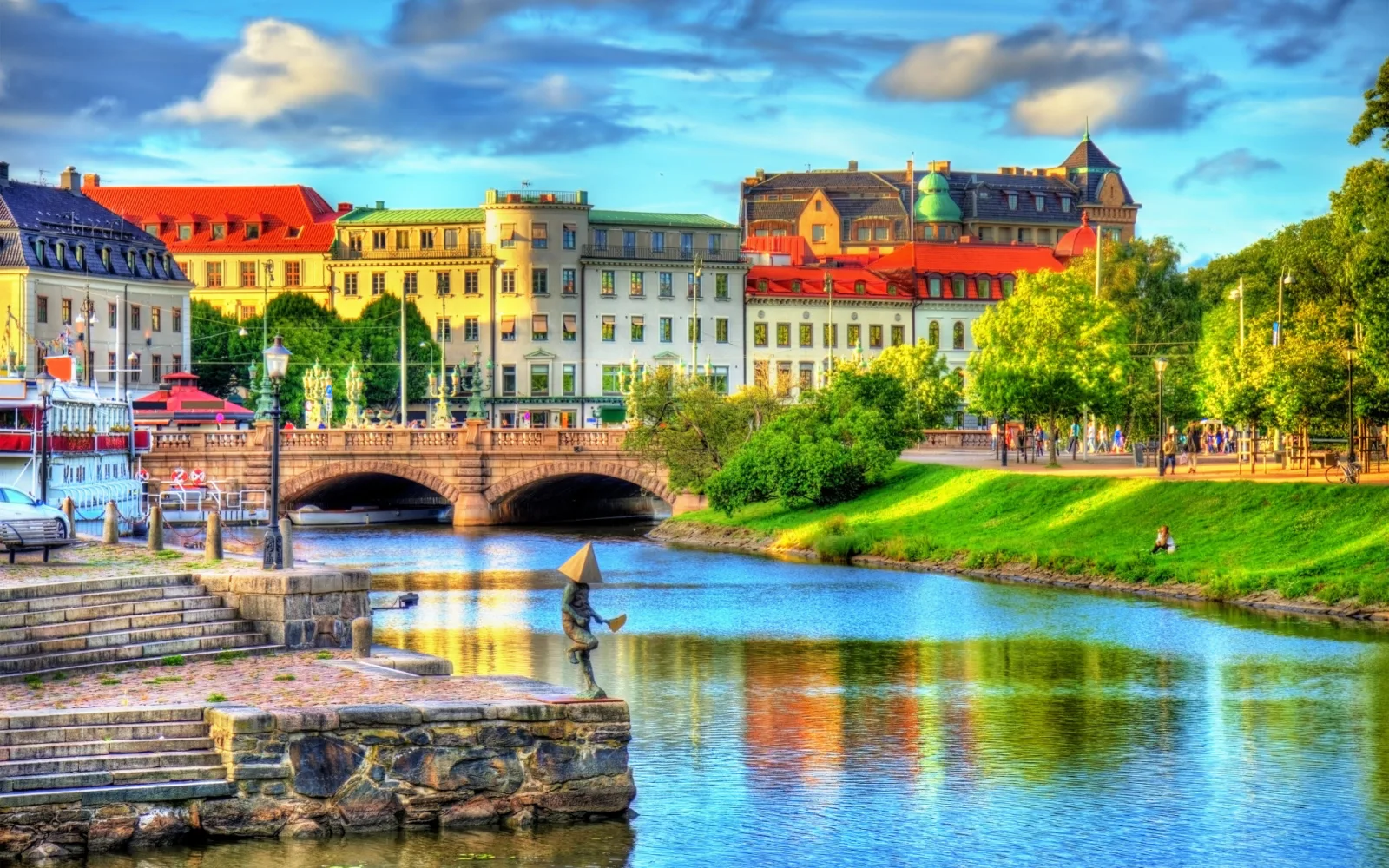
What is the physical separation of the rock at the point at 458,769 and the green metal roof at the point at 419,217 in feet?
424

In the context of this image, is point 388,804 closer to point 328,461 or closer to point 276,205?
Result: point 328,461

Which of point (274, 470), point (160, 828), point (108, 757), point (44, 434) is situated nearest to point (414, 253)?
point (44, 434)

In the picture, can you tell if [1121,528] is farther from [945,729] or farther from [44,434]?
[945,729]

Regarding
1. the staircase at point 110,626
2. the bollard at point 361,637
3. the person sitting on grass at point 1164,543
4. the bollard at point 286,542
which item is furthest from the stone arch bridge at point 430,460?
the bollard at point 361,637

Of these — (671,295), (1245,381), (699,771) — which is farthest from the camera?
(671,295)

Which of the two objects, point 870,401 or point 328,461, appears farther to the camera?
point 328,461

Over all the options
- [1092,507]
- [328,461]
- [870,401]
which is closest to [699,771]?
[1092,507]

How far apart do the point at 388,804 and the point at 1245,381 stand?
58604mm

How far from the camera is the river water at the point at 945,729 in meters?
29.7

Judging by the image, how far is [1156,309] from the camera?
475ft

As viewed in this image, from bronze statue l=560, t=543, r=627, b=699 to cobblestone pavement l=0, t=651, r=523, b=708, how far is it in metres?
1.21

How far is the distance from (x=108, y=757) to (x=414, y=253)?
5116 inches

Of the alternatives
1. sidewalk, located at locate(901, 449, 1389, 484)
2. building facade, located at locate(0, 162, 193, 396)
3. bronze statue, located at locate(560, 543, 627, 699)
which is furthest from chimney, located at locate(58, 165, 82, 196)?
bronze statue, located at locate(560, 543, 627, 699)

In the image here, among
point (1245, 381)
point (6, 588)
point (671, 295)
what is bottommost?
point (6, 588)
